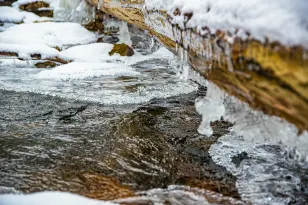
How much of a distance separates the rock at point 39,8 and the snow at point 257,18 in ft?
36.0

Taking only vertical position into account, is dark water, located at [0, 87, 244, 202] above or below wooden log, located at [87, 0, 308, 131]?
below

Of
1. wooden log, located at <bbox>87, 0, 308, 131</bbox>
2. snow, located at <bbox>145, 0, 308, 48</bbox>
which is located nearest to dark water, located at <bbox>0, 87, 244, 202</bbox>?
wooden log, located at <bbox>87, 0, 308, 131</bbox>

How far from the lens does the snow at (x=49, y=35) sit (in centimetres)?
888

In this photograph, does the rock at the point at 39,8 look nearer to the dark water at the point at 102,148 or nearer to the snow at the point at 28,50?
the snow at the point at 28,50

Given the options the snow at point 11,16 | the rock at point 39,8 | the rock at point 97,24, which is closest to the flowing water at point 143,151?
the rock at point 97,24

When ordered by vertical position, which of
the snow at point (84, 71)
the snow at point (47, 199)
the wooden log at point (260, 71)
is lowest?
the snow at point (84, 71)

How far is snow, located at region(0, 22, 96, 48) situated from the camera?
888 cm

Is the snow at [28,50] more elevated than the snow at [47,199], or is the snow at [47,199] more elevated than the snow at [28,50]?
the snow at [47,199]

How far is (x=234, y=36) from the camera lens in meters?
1.79

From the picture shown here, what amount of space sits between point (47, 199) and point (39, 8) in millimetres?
11573

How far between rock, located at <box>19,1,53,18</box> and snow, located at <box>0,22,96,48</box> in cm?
212

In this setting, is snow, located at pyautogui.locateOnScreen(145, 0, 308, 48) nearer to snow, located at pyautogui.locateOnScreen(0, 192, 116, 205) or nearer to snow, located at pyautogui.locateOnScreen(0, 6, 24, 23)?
snow, located at pyautogui.locateOnScreen(0, 192, 116, 205)

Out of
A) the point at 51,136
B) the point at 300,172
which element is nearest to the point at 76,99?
the point at 51,136

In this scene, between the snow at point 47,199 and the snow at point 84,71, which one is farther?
the snow at point 84,71
